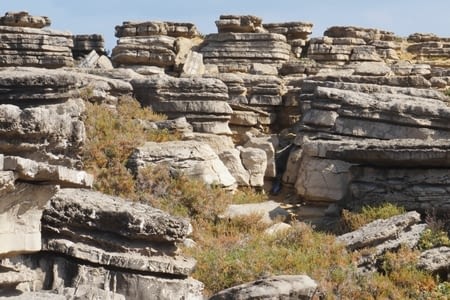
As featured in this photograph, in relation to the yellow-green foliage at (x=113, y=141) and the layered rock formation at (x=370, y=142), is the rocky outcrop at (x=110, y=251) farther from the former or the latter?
the layered rock formation at (x=370, y=142)

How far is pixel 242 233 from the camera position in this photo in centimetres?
1342

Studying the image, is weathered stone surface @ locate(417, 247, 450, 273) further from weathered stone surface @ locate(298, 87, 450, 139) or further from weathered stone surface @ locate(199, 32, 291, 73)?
weathered stone surface @ locate(199, 32, 291, 73)

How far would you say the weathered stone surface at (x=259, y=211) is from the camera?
13.9 metres

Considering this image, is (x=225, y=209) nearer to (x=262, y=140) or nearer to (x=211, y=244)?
(x=211, y=244)

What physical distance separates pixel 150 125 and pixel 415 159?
5088 millimetres

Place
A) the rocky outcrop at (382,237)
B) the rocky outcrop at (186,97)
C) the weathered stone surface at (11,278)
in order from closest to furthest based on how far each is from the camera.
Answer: the weathered stone surface at (11,278) < the rocky outcrop at (382,237) < the rocky outcrop at (186,97)

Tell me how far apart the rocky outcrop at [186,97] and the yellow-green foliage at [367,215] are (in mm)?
4706

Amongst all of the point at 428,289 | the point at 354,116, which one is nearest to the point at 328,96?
the point at 354,116

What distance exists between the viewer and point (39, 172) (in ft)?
26.2

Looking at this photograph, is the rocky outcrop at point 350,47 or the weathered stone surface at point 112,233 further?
the rocky outcrop at point 350,47

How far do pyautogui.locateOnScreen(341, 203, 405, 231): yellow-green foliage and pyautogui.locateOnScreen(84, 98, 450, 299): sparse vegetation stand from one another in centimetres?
2

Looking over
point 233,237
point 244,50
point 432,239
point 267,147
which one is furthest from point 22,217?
point 244,50

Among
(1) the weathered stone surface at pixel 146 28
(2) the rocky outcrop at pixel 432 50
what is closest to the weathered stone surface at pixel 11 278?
(1) the weathered stone surface at pixel 146 28

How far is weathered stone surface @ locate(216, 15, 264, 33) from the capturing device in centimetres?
2583
